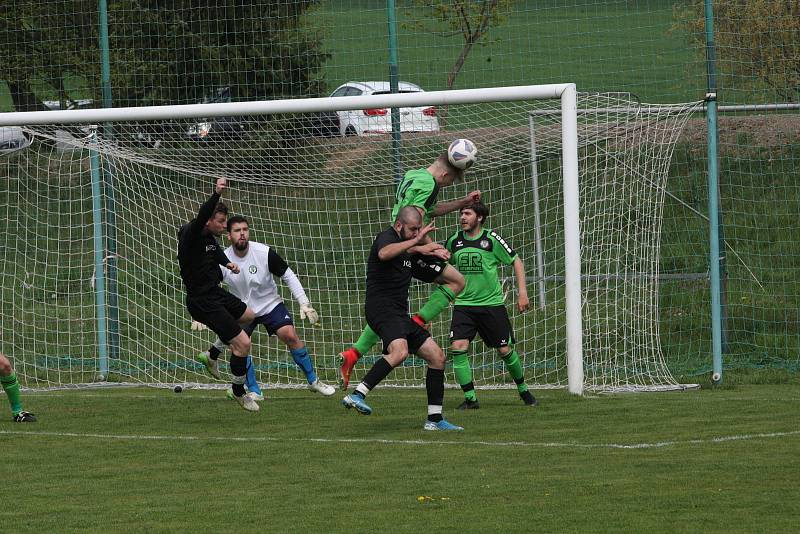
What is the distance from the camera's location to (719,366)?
553 inches

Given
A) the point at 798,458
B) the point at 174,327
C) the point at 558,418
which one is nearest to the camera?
the point at 798,458

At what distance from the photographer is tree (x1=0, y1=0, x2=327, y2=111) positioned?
17.4 metres

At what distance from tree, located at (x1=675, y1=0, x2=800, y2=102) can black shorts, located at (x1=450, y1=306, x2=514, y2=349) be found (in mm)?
5109

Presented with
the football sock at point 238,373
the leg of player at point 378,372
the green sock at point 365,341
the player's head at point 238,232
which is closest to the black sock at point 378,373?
the leg of player at point 378,372

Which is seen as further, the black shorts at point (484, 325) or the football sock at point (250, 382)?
the football sock at point (250, 382)

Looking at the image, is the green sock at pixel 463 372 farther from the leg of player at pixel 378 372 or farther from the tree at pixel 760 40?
the tree at pixel 760 40

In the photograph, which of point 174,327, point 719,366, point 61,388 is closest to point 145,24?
point 174,327

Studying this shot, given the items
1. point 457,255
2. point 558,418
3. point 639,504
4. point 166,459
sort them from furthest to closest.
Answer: point 457,255
point 558,418
point 166,459
point 639,504

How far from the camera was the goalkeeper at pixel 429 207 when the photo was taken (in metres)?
11.1

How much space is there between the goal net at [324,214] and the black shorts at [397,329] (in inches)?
124

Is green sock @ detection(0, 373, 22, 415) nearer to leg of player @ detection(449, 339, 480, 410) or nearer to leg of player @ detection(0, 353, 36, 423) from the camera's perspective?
leg of player @ detection(0, 353, 36, 423)

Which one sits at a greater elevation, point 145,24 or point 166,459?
point 145,24

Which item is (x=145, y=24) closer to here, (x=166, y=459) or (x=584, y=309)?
(x=584, y=309)

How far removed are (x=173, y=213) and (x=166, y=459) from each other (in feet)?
23.7
